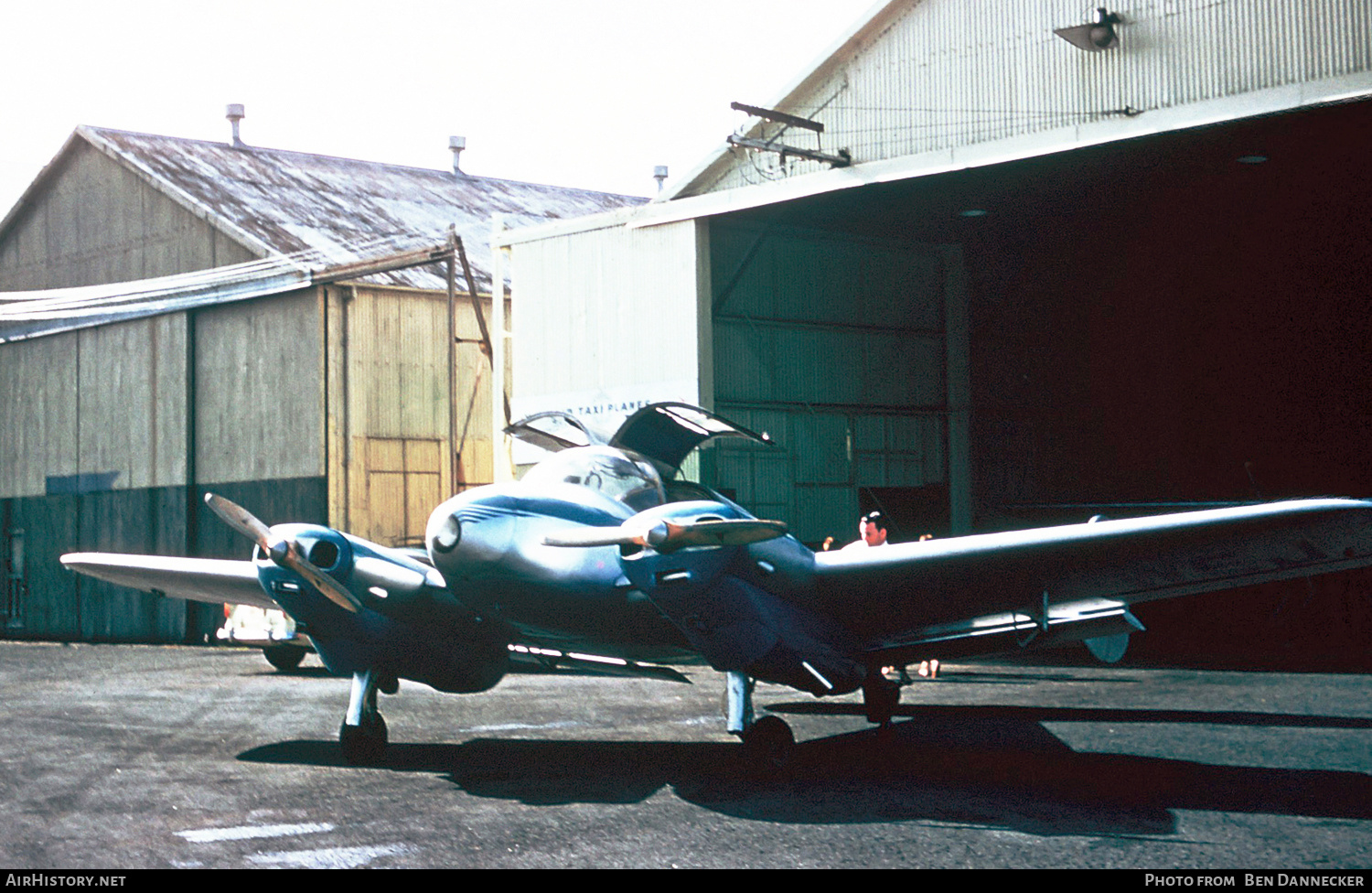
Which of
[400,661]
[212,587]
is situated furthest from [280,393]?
[400,661]

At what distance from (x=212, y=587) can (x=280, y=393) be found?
18.6 metres

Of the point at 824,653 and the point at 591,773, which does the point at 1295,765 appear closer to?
the point at 824,653

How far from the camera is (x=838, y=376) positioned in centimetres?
2761

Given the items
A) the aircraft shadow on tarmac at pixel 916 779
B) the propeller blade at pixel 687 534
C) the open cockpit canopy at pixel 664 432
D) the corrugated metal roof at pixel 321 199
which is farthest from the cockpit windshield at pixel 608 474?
the corrugated metal roof at pixel 321 199

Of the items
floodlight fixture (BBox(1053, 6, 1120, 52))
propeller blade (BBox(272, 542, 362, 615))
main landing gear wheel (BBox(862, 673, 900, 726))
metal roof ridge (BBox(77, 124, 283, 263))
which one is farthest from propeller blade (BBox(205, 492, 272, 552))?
metal roof ridge (BBox(77, 124, 283, 263))

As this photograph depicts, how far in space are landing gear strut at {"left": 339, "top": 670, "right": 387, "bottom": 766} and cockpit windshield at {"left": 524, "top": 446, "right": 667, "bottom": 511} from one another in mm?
2481

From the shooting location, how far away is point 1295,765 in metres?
10.8

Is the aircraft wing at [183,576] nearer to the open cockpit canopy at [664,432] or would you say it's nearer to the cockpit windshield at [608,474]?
the open cockpit canopy at [664,432]

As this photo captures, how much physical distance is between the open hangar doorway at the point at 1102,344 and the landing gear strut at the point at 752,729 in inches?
543

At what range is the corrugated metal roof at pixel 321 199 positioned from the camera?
33406 millimetres

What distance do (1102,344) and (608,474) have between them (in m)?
24.0

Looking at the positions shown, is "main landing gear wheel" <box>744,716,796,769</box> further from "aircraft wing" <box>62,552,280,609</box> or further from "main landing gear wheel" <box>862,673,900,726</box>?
"aircraft wing" <box>62,552,280,609</box>

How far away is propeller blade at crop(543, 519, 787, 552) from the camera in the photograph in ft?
31.0
